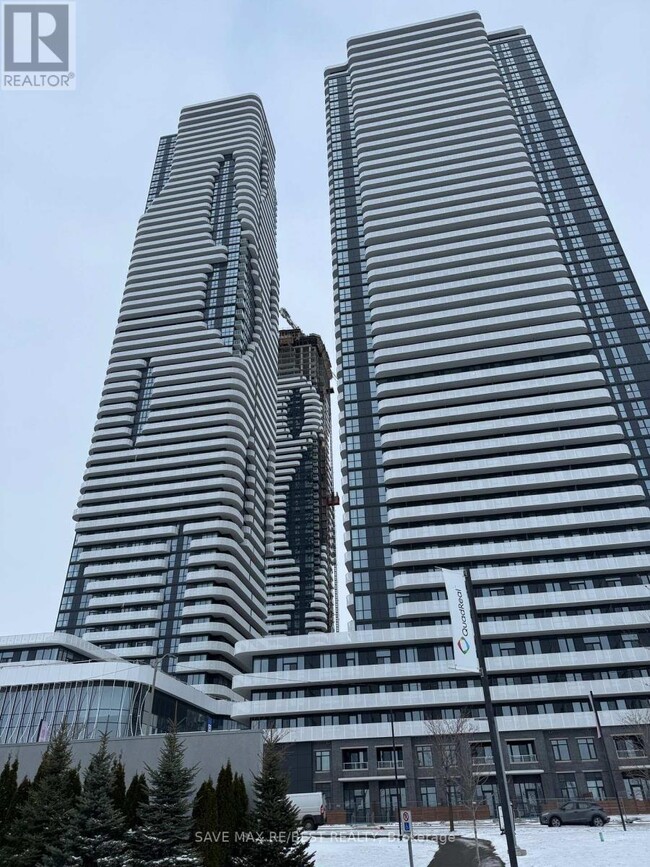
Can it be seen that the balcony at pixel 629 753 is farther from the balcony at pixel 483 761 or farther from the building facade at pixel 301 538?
the building facade at pixel 301 538

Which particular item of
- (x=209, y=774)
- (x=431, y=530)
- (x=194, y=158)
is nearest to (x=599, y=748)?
(x=431, y=530)

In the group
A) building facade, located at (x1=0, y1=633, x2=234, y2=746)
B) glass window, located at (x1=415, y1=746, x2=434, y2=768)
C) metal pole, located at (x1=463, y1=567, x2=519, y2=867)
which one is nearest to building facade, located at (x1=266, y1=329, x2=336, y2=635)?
building facade, located at (x1=0, y1=633, x2=234, y2=746)

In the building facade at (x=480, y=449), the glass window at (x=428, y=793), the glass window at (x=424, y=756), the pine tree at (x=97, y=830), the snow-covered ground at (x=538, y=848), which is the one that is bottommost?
the snow-covered ground at (x=538, y=848)

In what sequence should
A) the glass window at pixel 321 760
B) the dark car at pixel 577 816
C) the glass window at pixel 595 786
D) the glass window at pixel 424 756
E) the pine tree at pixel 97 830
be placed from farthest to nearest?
the glass window at pixel 321 760, the glass window at pixel 424 756, the glass window at pixel 595 786, the dark car at pixel 577 816, the pine tree at pixel 97 830

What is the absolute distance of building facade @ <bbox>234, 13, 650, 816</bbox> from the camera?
238 feet

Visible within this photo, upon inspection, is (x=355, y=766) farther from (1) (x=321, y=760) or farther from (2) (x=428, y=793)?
(2) (x=428, y=793)

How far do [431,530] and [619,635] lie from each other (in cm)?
2495

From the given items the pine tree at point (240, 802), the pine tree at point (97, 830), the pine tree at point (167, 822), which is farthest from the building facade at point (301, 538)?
the pine tree at point (167, 822)

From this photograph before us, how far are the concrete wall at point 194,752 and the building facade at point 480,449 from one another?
4542cm

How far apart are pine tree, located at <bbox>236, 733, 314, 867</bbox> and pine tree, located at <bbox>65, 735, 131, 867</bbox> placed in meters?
4.58

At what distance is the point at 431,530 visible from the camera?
85.6 m

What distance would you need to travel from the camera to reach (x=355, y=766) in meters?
71.1

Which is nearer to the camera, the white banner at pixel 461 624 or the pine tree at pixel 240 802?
the white banner at pixel 461 624

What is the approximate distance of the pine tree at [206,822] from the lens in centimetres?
2464
